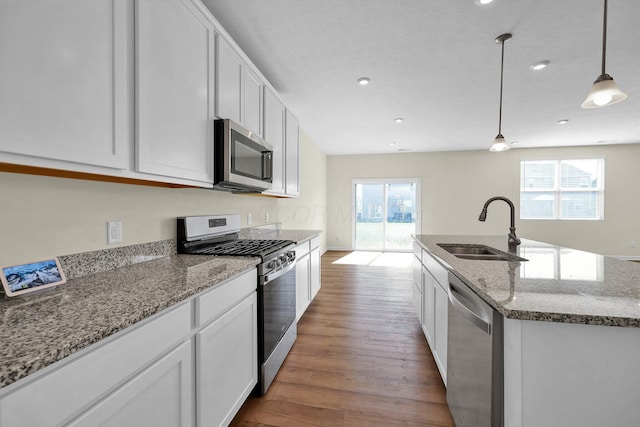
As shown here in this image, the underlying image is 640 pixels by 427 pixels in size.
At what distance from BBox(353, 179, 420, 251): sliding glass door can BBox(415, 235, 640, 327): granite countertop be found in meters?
5.36

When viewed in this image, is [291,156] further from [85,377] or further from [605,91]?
[85,377]

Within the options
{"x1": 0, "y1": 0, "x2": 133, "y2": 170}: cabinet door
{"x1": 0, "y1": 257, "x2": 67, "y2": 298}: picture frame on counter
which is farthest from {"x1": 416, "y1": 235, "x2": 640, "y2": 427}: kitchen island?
{"x1": 0, "y1": 257, "x2": 67, "y2": 298}: picture frame on counter

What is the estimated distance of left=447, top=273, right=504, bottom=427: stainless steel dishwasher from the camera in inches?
36.8

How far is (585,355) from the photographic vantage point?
2.70 feet

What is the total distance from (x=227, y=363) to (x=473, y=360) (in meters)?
1.12

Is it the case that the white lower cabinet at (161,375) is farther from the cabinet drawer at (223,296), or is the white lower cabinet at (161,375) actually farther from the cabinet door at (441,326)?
the cabinet door at (441,326)

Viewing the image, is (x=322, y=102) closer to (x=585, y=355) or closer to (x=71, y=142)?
(x=71, y=142)

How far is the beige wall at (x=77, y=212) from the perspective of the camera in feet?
3.35

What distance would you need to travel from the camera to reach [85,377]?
687 mm

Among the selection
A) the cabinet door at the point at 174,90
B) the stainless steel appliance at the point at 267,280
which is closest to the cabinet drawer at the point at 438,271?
the stainless steel appliance at the point at 267,280

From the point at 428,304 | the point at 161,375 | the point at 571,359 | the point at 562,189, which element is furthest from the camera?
the point at 562,189

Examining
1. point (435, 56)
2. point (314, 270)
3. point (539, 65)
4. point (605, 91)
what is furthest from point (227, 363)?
point (539, 65)

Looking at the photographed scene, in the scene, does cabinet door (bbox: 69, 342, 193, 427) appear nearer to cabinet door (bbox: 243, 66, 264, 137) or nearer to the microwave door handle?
the microwave door handle

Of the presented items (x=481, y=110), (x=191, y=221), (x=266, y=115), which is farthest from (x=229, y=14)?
(x=481, y=110)
